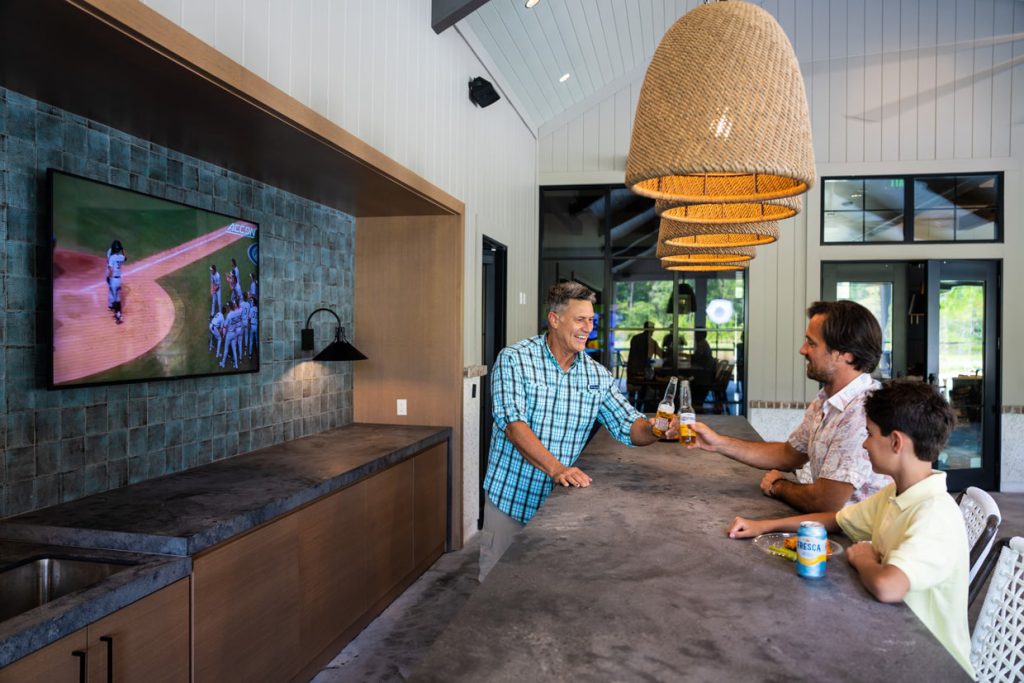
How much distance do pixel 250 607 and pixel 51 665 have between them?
2.80 feet

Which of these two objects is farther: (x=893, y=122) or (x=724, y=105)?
(x=893, y=122)

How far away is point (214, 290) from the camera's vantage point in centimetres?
313

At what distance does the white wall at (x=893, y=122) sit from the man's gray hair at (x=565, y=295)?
14.6 ft

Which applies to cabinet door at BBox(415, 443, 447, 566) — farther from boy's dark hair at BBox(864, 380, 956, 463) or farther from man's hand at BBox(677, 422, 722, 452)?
boy's dark hair at BBox(864, 380, 956, 463)

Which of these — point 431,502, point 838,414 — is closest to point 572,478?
point 838,414

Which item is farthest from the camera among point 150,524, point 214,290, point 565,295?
point 214,290

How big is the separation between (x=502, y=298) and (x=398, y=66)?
251cm

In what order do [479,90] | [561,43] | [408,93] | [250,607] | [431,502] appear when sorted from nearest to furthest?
[250,607] → [408,93] → [431,502] → [479,90] → [561,43]

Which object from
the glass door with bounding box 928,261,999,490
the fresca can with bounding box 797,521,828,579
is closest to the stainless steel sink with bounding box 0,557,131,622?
the fresca can with bounding box 797,521,828,579

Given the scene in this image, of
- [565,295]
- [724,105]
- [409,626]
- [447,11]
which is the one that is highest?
[447,11]

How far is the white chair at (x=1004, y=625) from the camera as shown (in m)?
1.66

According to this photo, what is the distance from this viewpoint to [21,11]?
5.51ft

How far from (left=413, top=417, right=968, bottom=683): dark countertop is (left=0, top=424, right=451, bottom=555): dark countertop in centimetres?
102

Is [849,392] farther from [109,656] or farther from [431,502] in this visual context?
[431,502]
